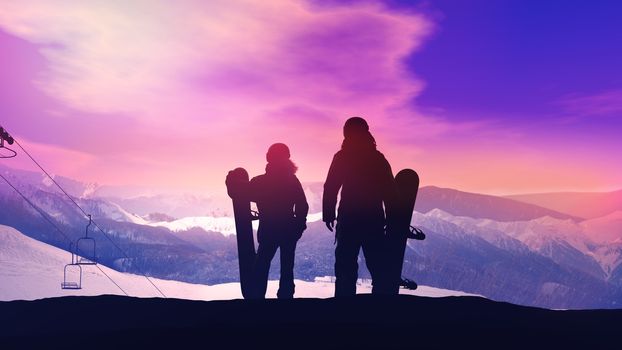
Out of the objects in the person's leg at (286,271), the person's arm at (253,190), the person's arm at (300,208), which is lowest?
the person's leg at (286,271)

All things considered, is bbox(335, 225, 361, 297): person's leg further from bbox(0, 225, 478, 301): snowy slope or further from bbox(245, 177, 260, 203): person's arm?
bbox(0, 225, 478, 301): snowy slope

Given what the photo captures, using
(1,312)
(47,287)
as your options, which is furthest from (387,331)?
(47,287)

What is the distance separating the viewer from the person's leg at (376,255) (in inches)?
414

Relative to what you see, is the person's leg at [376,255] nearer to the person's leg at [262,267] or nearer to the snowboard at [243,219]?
the person's leg at [262,267]

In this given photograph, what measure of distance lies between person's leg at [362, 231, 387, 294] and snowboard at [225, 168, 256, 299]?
3305 millimetres

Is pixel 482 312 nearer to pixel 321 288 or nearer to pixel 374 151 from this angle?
pixel 374 151

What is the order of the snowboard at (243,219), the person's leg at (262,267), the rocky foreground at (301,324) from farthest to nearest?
1. the snowboard at (243,219)
2. the person's leg at (262,267)
3. the rocky foreground at (301,324)

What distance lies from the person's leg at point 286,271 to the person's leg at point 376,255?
265 cm

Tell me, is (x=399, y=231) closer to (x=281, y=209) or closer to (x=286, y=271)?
(x=281, y=209)


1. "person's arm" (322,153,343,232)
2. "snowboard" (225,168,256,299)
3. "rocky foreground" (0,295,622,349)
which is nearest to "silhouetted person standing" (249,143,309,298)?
"snowboard" (225,168,256,299)

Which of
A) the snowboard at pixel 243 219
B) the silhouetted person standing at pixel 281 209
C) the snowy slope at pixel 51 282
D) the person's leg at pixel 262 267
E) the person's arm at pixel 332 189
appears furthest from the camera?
the snowy slope at pixel 51 282

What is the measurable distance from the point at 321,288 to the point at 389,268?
286 ft

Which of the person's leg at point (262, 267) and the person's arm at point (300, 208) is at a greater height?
the person's arm at point (300, 208)

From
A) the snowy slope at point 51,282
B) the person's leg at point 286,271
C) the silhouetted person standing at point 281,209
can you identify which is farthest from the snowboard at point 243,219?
the snowy slope at point 51,282
